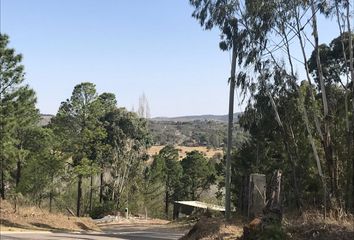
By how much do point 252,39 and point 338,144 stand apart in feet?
20.8

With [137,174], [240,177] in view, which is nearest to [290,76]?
[240,177]

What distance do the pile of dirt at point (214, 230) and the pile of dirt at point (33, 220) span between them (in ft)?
43.4

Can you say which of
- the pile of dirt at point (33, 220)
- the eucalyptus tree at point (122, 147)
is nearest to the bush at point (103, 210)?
the eucalyptus tree at point (122, 147)

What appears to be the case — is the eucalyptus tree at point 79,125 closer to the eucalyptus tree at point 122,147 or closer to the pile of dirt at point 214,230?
the eucalyptus tree at point 122,147

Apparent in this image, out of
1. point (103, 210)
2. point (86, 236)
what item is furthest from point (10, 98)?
point (103, 210)

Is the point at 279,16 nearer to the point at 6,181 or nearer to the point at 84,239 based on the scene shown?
the point at 84,239

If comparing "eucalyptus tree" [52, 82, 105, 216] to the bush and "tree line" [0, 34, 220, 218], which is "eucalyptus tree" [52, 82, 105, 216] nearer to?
"tree line" [0, 34, 220, 218]

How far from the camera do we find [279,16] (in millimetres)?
20391

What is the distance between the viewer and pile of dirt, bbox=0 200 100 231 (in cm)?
2887

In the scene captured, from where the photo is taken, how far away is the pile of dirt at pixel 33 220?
28866 mm

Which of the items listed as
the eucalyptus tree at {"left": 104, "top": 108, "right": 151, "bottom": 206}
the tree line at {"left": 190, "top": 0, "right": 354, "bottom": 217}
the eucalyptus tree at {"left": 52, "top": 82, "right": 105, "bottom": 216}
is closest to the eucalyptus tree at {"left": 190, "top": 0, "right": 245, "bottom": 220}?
the tree line at {"left": 190, "top": 0, "right": 354, "bottom": 217}

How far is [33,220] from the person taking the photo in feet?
102

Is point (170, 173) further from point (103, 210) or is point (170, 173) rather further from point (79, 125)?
point (79, 125)

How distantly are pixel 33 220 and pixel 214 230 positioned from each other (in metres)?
19.3
